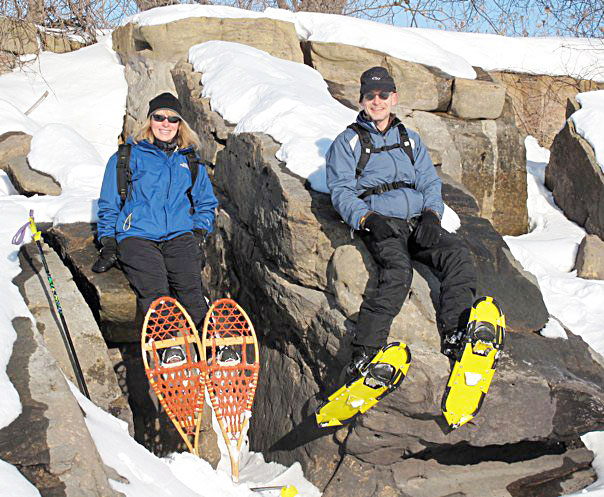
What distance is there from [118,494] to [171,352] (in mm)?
1551

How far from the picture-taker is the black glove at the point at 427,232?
430 centimetres

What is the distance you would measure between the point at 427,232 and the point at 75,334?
255 centimetres

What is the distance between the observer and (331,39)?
961 cm

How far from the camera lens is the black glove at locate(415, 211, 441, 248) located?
4.30 m

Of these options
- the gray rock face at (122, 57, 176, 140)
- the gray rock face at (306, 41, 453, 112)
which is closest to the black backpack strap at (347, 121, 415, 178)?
the gray rock face at (306, 41, 453, 112)

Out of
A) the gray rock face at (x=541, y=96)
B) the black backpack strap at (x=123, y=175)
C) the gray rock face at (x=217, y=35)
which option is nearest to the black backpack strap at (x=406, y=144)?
the black backpack strap at (x=123, y=175)

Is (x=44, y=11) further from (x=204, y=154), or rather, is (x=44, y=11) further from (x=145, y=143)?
(x=145, y=143)

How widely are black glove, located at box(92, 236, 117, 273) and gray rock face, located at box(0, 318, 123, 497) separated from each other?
1.71 metres

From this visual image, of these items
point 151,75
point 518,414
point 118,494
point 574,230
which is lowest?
point 574,230

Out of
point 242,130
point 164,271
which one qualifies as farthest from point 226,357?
point 242,130

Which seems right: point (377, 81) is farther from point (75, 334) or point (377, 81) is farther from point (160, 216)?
point (75, 334)

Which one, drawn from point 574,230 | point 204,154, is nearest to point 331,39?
point 204,154

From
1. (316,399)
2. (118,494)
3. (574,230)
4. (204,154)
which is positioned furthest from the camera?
(574,230)

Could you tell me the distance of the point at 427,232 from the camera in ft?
14.2
